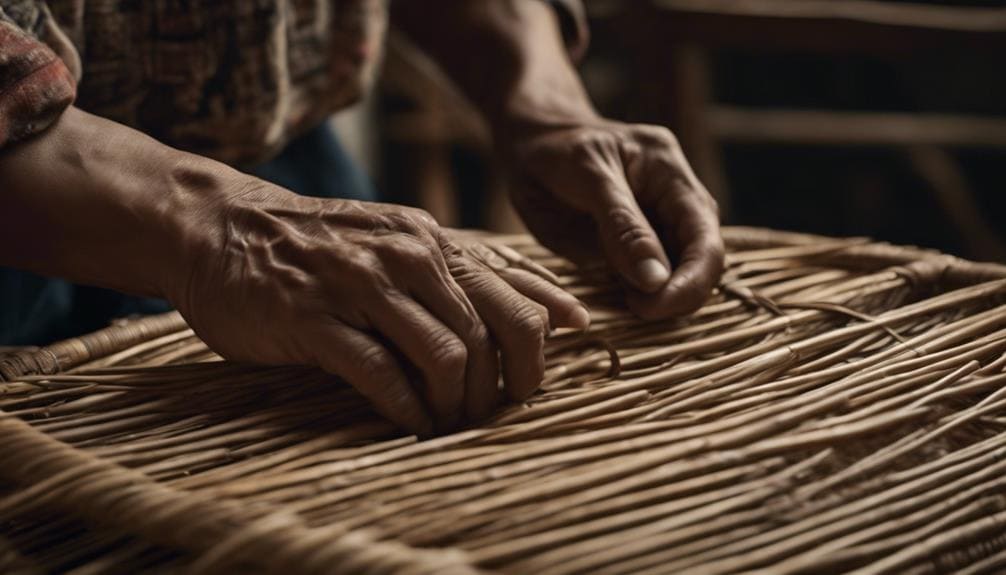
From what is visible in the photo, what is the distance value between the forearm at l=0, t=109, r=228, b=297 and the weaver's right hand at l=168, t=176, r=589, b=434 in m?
0.01

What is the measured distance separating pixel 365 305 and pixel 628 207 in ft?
0.99

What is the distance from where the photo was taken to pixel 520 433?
501 millimetres

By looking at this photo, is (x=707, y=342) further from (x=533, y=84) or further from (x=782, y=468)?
(x=533, y=84)

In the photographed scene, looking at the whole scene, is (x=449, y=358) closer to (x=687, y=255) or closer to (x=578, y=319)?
(x=578, y=319)

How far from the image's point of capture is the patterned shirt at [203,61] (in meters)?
0.80

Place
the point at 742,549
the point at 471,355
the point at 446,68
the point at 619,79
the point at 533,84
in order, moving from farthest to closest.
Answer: the point at 619,79
the point at 446,68
the point at 533,84
the point at 471,355
the point at 742,549

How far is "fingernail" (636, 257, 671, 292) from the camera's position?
69 cm

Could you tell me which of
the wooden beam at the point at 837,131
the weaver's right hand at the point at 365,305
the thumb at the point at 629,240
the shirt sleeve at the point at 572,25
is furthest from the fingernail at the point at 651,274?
the wooden beam at the point at 837,131

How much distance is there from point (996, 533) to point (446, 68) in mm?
853

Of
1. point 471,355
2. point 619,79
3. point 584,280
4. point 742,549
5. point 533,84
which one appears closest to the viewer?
point 742,549

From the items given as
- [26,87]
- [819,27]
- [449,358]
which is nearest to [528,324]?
[449,358]

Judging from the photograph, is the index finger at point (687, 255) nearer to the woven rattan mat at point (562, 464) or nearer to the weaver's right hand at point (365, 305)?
the woven rattan mat at point (562, 464)

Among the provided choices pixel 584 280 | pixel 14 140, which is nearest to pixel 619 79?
pixel 584 280

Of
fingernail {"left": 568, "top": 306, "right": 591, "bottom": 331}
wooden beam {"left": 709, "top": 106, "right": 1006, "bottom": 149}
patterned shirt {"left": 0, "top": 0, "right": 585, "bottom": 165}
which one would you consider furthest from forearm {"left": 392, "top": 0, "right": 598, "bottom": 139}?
wooden beam {"left": 709, "top": 106, "right": 1006, "bottom": 149}
